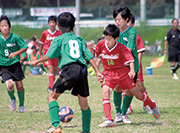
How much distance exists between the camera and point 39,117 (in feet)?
19.0

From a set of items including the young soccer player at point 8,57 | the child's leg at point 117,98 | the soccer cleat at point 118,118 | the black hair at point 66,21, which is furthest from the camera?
the young soccer player at point 8,57

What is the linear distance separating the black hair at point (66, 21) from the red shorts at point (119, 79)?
1.14m

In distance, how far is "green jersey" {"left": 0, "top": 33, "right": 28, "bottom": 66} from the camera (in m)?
6.28

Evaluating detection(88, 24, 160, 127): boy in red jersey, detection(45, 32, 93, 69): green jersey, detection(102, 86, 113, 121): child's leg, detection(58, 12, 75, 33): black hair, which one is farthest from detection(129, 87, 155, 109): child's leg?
detection(58, 12, 75, 33): black hair

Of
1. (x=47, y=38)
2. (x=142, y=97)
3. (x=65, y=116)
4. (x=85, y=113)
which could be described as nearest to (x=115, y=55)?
(x=142, y=97)

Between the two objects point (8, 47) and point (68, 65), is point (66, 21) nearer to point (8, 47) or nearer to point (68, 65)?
point (68, 65)

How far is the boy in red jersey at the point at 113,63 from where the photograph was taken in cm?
496

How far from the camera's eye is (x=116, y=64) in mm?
5082

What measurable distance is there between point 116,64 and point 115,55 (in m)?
0.15

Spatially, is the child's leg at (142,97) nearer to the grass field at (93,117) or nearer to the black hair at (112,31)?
the grass field at (93,117)

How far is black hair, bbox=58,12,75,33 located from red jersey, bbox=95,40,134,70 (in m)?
0.87

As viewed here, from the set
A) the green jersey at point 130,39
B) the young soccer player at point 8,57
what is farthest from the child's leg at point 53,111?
the young soccer player at point 8,57

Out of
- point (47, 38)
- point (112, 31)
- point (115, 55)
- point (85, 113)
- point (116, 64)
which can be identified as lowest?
point (85, 113)

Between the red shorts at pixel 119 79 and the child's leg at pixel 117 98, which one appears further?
the child's leg at pixel 117 98
